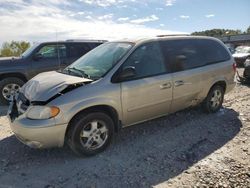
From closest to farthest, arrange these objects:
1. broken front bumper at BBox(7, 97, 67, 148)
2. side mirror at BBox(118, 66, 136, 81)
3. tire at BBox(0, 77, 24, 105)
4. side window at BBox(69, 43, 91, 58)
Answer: broken front bumper at BBox(7, 97, 67, 148)
side mirror at BBox(118, 66, 136, 81)
tire at BBox(0, 77, 24, 105)
side window at BBox(69, 43, 91, 58)

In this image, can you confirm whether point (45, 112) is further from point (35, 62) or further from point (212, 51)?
point (35, 62)

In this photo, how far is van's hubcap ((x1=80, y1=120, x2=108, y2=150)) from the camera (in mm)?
4258

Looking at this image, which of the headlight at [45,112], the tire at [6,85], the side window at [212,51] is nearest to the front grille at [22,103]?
the headlight at [45,112]

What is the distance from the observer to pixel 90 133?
4293mm

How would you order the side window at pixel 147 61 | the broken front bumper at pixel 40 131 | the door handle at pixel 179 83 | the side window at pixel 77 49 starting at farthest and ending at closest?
the side window at pixel 77 49 < the door handle at pixel 179 83 < the side window at pixel 147 61 < the broken front bumper at pixel 40 131

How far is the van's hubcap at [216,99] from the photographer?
20.6 feet

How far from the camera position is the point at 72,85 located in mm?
4184

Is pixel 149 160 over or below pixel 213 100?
below

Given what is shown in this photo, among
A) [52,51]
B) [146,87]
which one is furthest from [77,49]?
[146,87]

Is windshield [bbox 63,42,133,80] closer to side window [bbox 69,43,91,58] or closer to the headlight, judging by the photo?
the headlight

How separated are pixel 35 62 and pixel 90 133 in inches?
183

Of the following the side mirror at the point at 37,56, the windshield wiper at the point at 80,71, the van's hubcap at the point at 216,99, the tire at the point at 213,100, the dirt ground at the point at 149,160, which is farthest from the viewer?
the side mirror at the point at 37,56

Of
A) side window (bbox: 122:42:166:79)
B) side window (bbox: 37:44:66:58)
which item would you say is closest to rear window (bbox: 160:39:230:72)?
side window (bbox: 122:42:166:79)

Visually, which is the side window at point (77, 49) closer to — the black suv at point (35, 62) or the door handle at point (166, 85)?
the black suv at point (35, 62)
